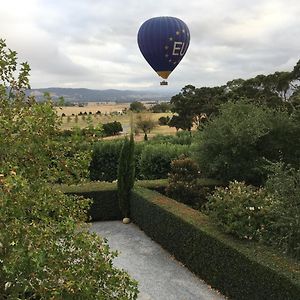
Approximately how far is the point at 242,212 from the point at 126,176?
6.60 m

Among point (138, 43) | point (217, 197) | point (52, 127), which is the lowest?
point (217, 197)

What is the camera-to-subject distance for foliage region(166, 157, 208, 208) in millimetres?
13891

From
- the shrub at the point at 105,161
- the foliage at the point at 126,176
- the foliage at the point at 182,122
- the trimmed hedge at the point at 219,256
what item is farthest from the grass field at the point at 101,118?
the foliage at the point at 182,122

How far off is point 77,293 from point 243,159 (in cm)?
1186

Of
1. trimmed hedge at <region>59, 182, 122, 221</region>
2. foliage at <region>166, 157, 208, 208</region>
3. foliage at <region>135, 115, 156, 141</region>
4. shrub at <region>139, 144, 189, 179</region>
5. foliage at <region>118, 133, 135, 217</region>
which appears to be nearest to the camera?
foliage at <region>166, 157, 208, 208</region>

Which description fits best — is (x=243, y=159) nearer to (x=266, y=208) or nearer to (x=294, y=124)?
(x=294, y=124)

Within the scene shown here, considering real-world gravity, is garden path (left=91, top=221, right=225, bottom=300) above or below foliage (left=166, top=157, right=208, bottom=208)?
below

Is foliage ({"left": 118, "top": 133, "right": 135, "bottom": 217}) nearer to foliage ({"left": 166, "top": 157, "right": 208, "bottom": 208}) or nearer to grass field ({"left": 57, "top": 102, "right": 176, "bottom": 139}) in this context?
grass field ({"left": 57, "top": 102, "right": 176, "bottom": 139})

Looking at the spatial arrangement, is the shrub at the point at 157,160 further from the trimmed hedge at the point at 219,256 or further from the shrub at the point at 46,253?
the shrub at the point at 46,253

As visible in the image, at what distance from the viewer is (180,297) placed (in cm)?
877

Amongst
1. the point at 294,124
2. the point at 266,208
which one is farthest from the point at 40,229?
the point at 294,124

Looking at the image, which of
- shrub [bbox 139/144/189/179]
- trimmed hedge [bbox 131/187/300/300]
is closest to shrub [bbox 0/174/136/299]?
trimmed hedge [bbox 131/187/300/300]

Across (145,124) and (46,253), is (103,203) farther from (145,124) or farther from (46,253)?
(145,124)

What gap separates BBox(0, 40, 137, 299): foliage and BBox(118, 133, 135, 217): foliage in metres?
10.00
